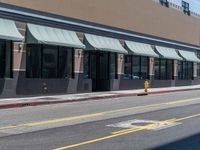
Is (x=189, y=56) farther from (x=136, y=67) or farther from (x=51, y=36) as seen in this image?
(x=51, y=36)

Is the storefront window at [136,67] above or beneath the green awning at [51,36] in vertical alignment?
beneath

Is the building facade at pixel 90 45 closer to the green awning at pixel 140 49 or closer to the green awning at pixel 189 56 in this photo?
the green awning at pixel 140 49

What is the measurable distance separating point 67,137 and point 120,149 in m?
2.10

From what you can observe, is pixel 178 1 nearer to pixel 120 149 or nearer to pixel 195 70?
pixel 195 70

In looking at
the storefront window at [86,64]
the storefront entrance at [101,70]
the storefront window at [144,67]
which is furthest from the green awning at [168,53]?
the storefront window at [86,64]

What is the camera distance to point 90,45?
107 ft

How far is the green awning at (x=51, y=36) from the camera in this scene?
2727 centimetres

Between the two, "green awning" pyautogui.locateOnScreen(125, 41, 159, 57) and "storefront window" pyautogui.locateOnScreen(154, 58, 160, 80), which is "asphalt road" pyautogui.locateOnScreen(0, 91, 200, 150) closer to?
"green awning" pyautogui.locateOnScreen(125, 41, 159, 57)

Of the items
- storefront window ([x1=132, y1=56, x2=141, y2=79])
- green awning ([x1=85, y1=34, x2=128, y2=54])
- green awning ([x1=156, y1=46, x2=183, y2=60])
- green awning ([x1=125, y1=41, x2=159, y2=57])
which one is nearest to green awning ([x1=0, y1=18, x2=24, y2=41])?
green awning ([x1=85, y1=34, x2=128, y2=54])

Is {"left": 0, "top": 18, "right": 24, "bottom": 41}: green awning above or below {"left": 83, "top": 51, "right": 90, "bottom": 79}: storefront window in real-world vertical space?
above

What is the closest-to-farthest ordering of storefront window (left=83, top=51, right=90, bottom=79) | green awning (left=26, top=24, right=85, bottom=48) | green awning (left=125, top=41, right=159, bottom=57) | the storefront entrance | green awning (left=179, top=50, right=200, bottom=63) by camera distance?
green awning (left=26, top=24, right=85, bottom=48), storefront window (left=83, top=51, right=90, bottom=79), the storefront entrance, green awning (left=125, top=41, right=159, bottom=57), green awning (left=179, top=50, right=200, bottom=63)

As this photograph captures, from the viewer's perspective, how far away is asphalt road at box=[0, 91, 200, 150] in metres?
10.9

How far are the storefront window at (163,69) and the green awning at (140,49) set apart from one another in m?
2.61

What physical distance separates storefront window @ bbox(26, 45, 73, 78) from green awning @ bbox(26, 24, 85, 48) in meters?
0.98
